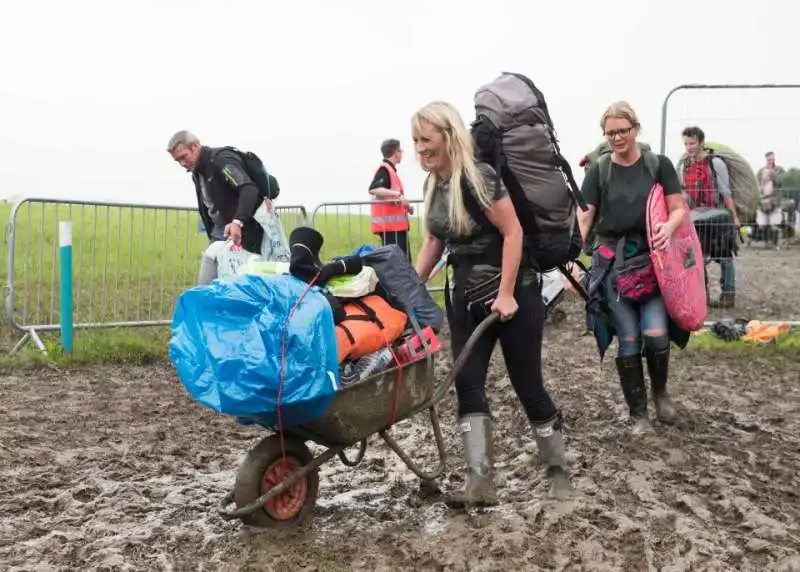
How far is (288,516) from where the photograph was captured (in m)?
4.25

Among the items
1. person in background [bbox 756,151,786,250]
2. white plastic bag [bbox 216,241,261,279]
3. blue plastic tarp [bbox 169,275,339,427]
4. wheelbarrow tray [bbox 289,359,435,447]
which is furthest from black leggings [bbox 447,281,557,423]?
person in background [bbox 756,151,786,250]

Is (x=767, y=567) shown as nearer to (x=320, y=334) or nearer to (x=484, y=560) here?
(x=484, y=560)

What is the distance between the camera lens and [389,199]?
11203mm

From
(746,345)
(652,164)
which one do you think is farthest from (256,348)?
(746,345)

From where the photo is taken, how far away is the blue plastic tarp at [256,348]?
12.0 ft

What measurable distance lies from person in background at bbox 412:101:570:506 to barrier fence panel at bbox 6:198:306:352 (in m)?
5.15

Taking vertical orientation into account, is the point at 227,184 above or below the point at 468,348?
above

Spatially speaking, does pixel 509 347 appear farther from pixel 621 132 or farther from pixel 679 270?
pixel 621 132

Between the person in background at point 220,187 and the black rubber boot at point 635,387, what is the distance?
9.45ft

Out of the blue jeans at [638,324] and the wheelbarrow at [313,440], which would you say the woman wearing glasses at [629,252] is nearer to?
the blue jeans at [638,324]

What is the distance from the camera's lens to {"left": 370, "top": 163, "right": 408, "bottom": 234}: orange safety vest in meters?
11.4

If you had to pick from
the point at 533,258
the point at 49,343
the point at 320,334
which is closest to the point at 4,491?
the point at 320,334

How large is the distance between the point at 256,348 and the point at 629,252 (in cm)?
284

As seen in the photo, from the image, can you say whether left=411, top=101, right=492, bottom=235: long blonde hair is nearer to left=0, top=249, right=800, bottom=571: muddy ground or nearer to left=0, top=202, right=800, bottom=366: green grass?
left=0, top=249, right=800, bottom=571: muddy ground
